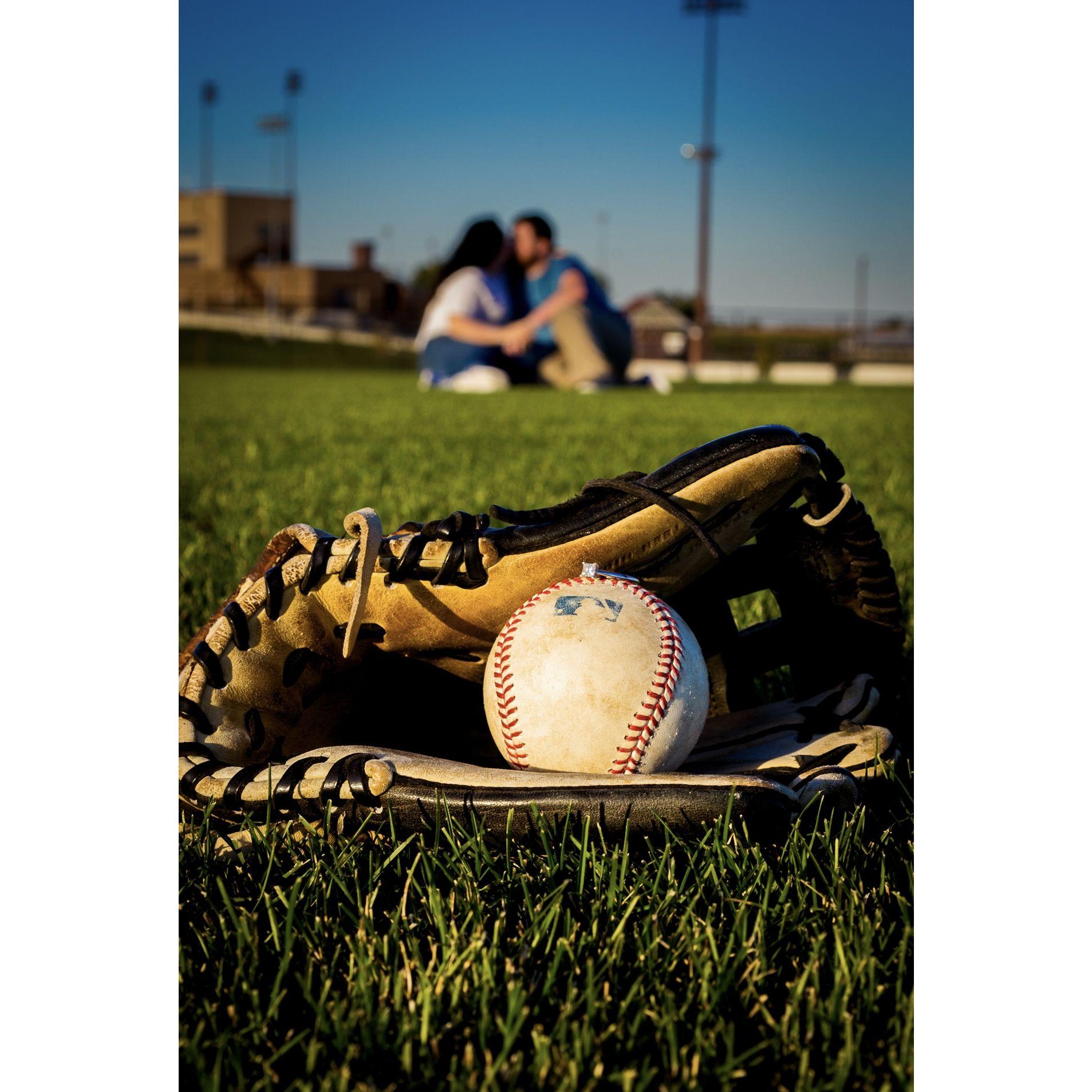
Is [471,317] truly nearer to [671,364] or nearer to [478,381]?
[478,381]

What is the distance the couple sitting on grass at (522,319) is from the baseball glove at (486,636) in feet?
44.5

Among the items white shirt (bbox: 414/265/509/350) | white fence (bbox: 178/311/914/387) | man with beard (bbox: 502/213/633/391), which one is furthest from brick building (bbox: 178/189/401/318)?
man with beard (bbox: 502/213/633/391)

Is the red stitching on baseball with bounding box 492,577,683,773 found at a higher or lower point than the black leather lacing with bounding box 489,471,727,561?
lower

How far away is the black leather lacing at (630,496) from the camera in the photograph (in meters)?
1.83

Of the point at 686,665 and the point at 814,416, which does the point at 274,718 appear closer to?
the point at 686,665

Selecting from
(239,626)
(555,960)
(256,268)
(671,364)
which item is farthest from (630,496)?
(256,268)

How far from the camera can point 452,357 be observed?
1608cm

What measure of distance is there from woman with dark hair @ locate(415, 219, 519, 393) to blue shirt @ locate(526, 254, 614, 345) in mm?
491

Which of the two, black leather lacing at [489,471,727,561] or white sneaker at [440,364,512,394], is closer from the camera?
black leather lacing at [489,471,727,561]

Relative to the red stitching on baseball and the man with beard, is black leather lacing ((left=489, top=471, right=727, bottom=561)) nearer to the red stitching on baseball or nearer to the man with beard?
the red stitching on baseball

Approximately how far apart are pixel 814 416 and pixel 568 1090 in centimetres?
977

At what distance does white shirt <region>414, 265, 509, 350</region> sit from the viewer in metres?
16.3

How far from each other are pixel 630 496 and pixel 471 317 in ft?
48.7
